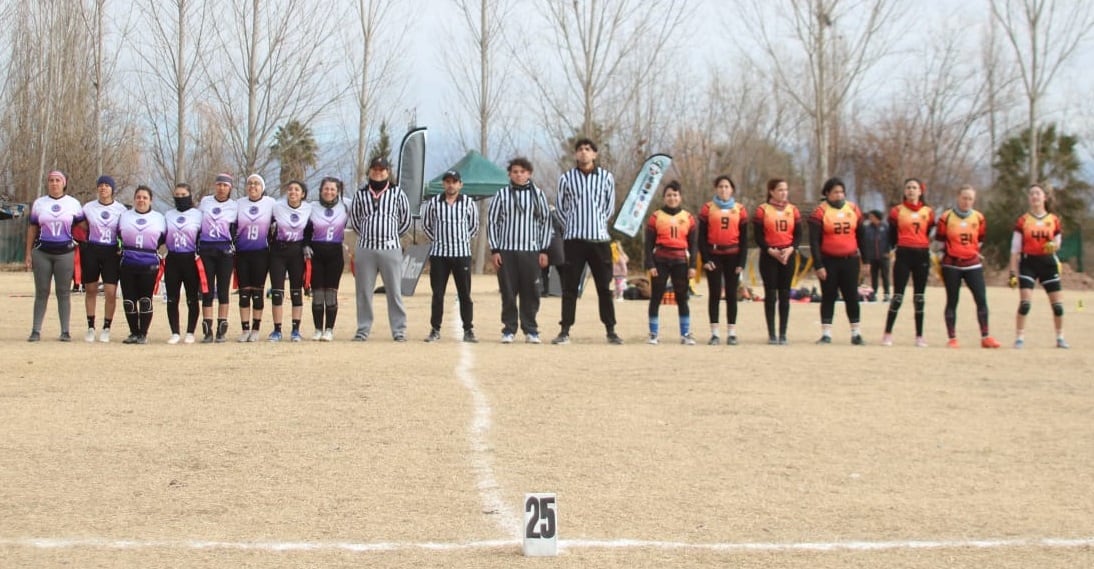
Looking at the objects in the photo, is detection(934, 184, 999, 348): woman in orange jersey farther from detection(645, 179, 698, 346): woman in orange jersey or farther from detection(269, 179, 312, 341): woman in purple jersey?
detection(269, 179, 312, 341): woman in purple jersey

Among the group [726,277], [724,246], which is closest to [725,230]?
[724,246]

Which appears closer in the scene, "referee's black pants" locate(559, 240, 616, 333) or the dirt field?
the dirt field

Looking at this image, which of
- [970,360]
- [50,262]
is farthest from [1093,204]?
[50,262]

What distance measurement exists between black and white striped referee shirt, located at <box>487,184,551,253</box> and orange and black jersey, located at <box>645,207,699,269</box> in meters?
1.11

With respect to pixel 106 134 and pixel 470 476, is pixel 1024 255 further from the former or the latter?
pixel 106 134

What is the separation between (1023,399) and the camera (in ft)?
29.4

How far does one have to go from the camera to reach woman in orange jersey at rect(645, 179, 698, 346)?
12766mm

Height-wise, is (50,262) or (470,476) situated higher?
(50,262)

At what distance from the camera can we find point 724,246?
1288 cm

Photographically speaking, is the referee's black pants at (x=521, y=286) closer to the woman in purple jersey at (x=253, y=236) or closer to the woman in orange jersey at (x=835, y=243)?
the woman in purple jersey at (x=253, y=236)

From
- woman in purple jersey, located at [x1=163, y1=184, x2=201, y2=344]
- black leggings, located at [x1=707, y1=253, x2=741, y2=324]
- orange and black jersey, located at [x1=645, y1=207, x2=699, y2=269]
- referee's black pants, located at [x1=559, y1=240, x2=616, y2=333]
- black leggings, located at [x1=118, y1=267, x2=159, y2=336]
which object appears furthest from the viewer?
black leggings, located at [x1=707, y1=253, x2=741, y2=324]

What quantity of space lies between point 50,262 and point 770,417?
7.88 metres

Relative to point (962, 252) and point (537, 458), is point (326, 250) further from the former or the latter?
point (962, 252)

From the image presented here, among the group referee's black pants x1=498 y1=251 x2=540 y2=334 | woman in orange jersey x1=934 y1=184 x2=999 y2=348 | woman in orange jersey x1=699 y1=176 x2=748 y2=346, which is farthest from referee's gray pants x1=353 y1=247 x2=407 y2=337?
woman in orange jersey x1=934 y1=184 x2=999 y2=348
